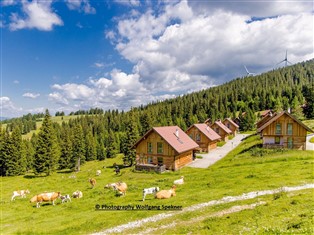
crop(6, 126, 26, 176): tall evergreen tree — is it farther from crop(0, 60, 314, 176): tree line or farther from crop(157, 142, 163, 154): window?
crop(157, 142, 163, 154): window

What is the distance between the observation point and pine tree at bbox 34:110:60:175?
65.6 m

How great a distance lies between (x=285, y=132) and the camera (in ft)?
166

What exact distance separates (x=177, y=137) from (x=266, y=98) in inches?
4979

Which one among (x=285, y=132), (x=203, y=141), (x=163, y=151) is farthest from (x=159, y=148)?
(x=285, y=132)

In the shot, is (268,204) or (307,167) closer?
(268,204)

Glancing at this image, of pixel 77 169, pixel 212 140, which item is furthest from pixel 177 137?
pixel 77 169

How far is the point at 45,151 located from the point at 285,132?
192ft

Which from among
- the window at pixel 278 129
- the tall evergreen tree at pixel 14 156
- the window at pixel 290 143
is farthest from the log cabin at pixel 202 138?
the tall evergreen tree at pixel 14 156

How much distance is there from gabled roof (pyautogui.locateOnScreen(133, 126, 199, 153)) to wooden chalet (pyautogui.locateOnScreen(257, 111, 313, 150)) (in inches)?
636

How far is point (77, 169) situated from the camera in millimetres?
85625

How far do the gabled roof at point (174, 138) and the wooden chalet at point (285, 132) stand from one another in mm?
16148

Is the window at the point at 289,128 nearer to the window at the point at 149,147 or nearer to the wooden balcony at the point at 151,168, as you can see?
the wooden balcony at the point at 151,168

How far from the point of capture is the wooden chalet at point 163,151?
160 ft

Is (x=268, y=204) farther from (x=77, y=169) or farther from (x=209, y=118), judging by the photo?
(x=209, y=118)
